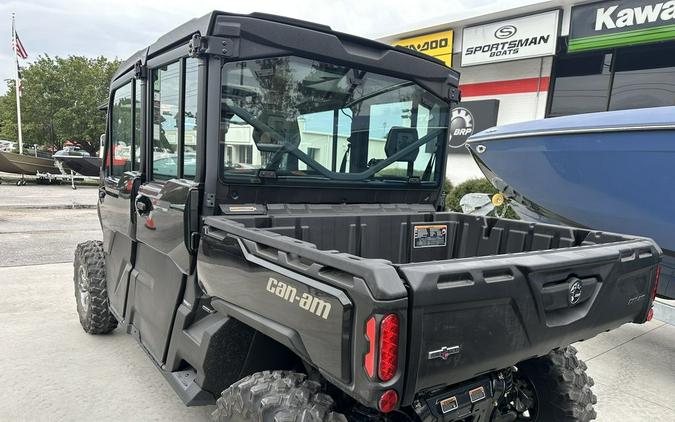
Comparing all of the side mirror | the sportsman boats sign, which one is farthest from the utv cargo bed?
the sportsman boats sign

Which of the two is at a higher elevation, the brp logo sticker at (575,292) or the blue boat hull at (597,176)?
the blue boat hull at (597,176)

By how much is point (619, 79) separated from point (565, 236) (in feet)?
27.1

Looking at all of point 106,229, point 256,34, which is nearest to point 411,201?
point 256,34

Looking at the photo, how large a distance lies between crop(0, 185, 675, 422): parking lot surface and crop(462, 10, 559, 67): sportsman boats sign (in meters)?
6.46

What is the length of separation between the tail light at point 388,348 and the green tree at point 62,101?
93.1 feet

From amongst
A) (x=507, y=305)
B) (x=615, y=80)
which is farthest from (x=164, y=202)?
(x=615, y=80)

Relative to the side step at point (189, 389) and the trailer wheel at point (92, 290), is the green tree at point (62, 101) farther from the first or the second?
the side step at point (189, 389)

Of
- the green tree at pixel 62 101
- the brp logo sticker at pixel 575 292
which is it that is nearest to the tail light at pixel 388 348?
the brp logo sticker at pixel 575 292

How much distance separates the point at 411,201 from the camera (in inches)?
127

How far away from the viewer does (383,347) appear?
1316 millimetres

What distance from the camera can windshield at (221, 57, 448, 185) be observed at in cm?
240

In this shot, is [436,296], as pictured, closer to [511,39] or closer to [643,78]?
[643,78]

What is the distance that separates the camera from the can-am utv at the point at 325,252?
1.44 meters

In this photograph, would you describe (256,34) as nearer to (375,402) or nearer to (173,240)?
(173,240)
